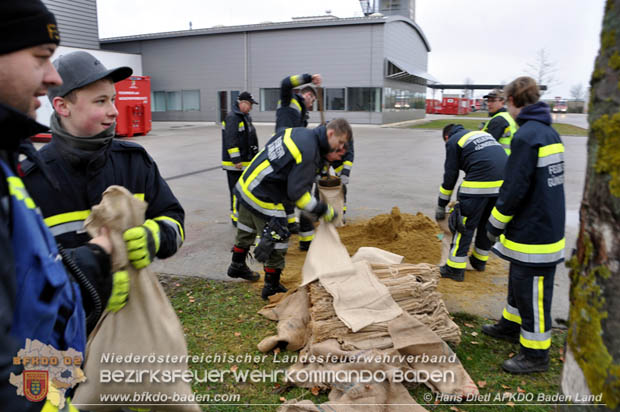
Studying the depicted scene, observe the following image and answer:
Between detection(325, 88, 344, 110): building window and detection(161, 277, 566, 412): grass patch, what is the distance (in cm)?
2569

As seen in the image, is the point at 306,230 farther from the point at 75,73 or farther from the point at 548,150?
the point at 75,73

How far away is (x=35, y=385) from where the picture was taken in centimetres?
115

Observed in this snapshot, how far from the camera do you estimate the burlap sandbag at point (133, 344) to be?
1.74m

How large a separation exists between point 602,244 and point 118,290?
1717mm

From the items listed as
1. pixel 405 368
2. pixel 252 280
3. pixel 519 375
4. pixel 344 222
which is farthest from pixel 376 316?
pixel 344 222

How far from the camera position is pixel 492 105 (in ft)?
21.8

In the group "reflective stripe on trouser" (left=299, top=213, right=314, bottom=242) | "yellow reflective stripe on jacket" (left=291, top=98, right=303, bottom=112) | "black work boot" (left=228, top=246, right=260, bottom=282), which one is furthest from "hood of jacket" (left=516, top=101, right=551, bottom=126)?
"yellow reflective stripe on jacket" (left=291, top=98, right=303, bottom=112)

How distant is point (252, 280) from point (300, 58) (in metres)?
26.7

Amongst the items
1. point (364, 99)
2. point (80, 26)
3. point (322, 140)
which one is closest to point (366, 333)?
point (322, 140)

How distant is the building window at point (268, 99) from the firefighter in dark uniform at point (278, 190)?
26.4 m

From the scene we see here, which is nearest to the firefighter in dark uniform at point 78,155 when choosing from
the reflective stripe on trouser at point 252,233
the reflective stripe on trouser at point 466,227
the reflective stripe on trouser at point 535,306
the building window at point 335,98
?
the reflective stripe on trouser at point 252,233

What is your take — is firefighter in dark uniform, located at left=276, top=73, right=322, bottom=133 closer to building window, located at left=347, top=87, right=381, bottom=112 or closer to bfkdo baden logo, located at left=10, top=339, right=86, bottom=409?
bfkdo baden logo, located at left=10, top=339, right=86, bottom=409

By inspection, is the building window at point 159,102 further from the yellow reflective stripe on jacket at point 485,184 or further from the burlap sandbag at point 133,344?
the burlap sandbag at point 133,344

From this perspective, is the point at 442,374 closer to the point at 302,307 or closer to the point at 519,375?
the point at 519,375
